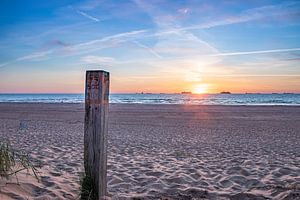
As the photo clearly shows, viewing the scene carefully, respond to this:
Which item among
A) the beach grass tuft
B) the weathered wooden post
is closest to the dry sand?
the beach grass tuft

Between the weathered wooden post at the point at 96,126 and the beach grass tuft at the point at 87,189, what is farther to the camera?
the beach grass tuft at the point at 87,189

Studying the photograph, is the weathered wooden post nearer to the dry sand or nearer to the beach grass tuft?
the beach grass tuft

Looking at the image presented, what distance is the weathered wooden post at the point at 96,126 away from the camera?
4121 millimetres

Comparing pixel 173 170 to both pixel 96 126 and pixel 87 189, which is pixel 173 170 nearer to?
pixel 87 189

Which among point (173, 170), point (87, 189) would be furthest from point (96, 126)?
point (173, 170)

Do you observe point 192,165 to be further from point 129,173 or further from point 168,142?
point 168,142

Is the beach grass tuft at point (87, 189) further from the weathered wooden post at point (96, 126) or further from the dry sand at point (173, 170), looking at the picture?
the dry sand at point (173, 170)

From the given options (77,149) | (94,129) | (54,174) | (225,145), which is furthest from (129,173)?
(225,145)

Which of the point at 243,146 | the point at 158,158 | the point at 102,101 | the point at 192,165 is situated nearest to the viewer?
the point at 102,101

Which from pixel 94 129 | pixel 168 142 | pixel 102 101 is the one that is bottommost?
pixel 168 142

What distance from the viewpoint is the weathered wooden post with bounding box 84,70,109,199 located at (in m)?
4.12

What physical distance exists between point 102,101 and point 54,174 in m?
2.42

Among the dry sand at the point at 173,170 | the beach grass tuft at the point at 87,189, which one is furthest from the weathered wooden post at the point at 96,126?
the dry sand at the point at 173,170

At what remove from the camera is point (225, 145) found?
10625 mm
